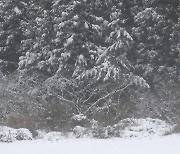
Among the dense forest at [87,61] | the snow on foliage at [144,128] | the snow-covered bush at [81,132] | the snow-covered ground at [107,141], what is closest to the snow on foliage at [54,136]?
the snow-covered ground at [107,141]

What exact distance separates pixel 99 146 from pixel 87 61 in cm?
1056

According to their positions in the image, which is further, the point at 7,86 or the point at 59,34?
the point at 59,34

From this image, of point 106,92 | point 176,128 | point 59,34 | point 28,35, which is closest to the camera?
point 176,128

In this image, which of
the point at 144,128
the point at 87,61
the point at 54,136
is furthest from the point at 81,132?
the point at 87,61

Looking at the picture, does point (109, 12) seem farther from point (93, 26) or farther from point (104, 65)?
point (104, 65)

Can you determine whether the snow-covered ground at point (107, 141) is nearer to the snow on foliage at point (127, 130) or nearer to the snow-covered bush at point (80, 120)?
the snow on foliage at point (127, 130)

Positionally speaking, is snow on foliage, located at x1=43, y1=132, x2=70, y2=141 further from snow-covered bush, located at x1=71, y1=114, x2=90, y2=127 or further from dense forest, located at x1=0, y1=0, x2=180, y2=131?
snow-covered bush, located at x1=71, y1=114, x2=90, y2=127

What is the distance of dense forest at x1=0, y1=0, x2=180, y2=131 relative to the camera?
55.5 feet

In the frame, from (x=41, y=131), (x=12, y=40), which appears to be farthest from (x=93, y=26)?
(x=41, y=131)

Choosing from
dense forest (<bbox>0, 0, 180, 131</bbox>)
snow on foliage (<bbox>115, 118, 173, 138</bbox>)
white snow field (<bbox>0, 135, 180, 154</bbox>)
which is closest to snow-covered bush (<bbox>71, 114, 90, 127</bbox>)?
dense forest (<bbox>0, 0, 180, 131</bbox>)

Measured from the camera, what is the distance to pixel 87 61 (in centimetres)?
2245

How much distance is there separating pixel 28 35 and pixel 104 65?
20.9 feet

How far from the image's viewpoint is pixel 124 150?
11523mm

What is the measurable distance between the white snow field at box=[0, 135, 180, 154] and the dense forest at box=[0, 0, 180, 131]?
2.44 meters
